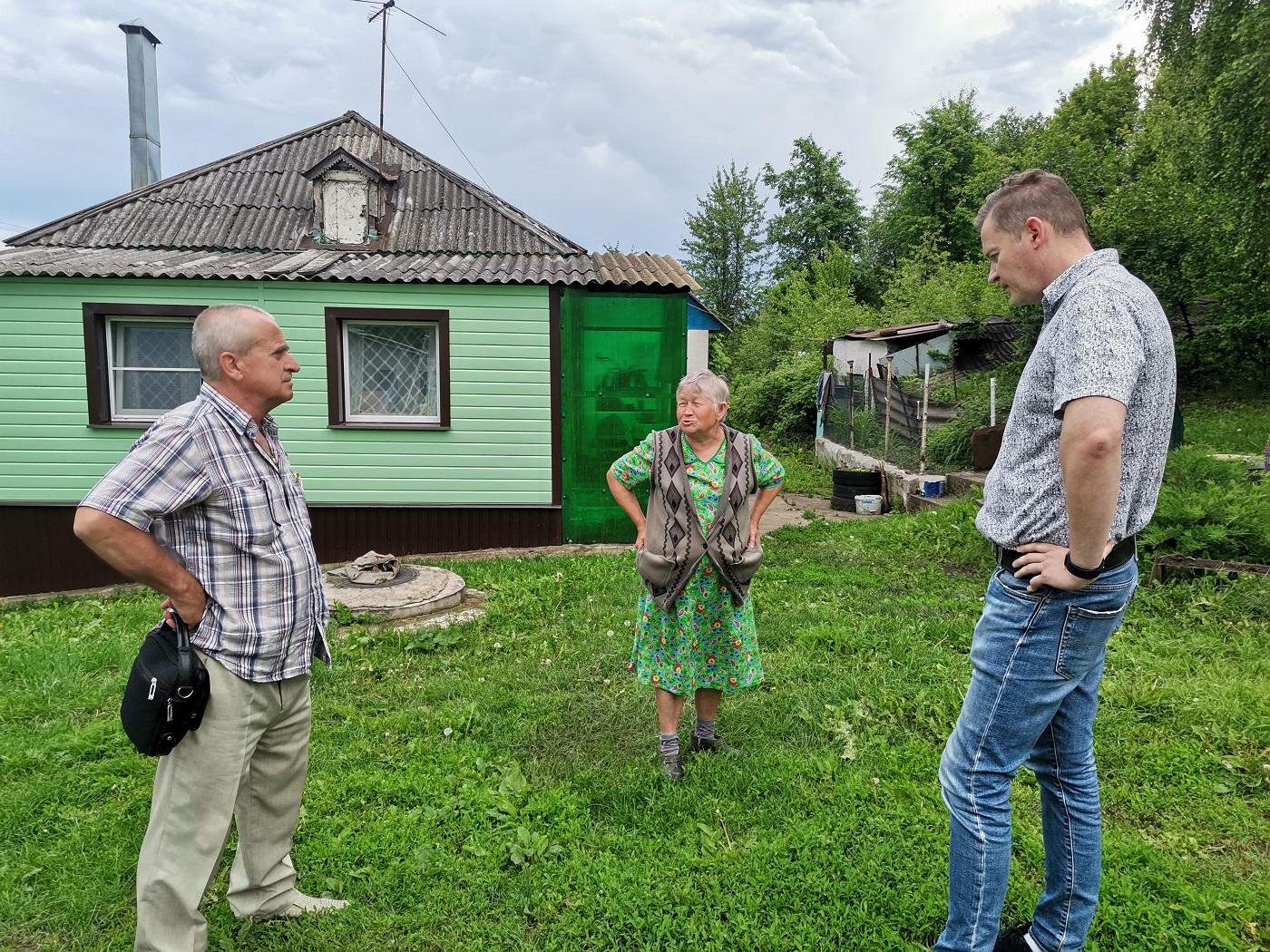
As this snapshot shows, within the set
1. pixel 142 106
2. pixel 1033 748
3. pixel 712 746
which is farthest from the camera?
pixel 142 106

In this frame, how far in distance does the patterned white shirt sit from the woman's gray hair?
1573mm

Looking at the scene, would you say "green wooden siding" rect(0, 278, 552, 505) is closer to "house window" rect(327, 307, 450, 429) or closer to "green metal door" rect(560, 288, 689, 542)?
"house window" rect(327, 307, 450, 429)

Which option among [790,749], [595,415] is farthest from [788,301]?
[790,749]

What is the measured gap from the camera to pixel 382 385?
9.31 m

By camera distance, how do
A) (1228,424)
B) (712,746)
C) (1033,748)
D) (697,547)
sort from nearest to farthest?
(1033,748), (697,547), (712,746), (1228,424)

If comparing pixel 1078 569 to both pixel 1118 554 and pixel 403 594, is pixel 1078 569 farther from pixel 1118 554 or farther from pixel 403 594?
pixel 403 594

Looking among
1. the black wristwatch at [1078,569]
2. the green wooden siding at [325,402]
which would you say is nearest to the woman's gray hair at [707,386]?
the black wristwatch at [1078,569]

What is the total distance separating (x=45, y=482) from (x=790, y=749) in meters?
9.20

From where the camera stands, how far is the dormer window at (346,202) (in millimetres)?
10617

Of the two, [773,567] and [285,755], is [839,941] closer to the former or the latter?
[285,755]

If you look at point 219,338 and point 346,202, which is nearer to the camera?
point 219,338

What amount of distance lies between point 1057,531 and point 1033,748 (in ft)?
2.19

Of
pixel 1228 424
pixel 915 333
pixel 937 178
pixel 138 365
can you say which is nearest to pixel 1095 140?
pixel 937 178

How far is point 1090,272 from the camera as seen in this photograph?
1.95 meters
